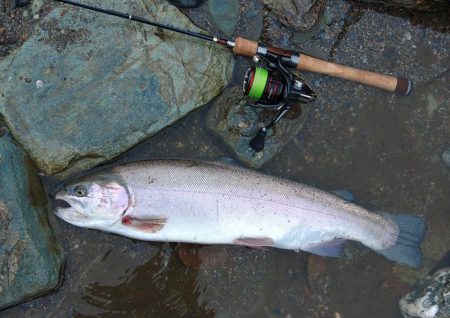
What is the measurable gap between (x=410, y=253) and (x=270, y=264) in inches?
47.9

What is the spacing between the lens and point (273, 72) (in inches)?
142

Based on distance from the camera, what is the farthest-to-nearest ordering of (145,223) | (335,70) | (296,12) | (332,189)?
(332,189), (296,12), (335,70), (145,223)

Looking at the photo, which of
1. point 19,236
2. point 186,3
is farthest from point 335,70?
point 19,236

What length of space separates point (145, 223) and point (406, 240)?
2232 mm

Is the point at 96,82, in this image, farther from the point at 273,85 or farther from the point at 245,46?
the point at 273,85

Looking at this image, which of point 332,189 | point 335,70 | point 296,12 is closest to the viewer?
point 335,70

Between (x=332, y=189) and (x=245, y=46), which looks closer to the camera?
(x=245, y=46)

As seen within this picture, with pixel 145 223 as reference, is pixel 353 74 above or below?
above

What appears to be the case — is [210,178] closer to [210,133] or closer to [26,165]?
[210,133]

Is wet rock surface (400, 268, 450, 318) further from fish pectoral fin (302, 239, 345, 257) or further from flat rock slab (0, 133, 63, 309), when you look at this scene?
flat rock slab (0, 133, 63, 309)

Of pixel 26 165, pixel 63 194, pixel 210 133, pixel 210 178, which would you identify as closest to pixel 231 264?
pixel 210 178

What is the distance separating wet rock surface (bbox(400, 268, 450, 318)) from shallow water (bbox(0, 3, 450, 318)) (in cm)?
12

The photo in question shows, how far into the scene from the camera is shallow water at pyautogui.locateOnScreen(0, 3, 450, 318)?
12.8 ft

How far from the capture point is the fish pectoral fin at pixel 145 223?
353 centimetres
